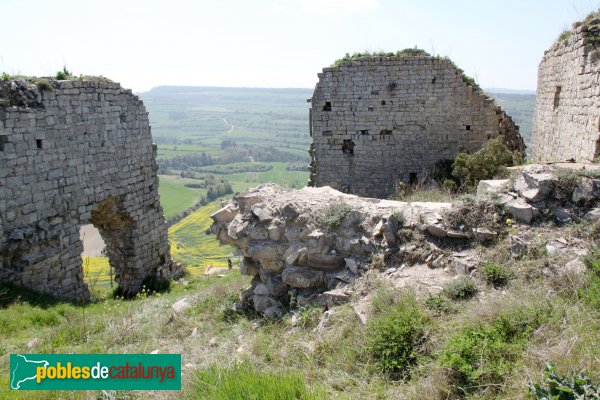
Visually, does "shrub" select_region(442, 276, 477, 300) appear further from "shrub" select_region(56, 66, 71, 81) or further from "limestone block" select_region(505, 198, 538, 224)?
"shrub" select_region(56, 66, 71, 81)

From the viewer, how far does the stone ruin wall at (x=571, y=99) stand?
6.80 metres

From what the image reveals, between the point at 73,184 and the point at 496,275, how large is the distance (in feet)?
26.3

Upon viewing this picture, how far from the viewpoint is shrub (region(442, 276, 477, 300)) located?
13.7ft

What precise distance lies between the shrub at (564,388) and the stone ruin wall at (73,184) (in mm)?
8245

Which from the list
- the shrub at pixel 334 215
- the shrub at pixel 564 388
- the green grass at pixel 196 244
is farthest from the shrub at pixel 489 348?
the green grass at pixel 196 244

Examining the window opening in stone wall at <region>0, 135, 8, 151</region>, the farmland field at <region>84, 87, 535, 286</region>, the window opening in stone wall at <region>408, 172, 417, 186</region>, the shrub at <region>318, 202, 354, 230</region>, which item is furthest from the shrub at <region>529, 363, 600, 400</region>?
the window opening in stone wall at <region>408, 172, 417, 186</region>

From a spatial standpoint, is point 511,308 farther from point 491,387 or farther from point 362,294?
point 362,294

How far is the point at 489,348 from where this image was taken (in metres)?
3.27

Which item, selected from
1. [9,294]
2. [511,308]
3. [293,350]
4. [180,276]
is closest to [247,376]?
[293,350]

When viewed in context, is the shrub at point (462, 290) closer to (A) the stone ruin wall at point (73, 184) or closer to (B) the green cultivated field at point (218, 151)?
(B) the green cultivated field at point (218, 151)

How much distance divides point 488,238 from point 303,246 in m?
2.04

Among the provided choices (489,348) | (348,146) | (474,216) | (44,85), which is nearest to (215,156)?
(348,146)

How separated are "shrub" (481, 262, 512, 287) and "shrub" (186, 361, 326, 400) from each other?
6.48 feet

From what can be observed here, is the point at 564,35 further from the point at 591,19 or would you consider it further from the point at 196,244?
the point at 196,244
